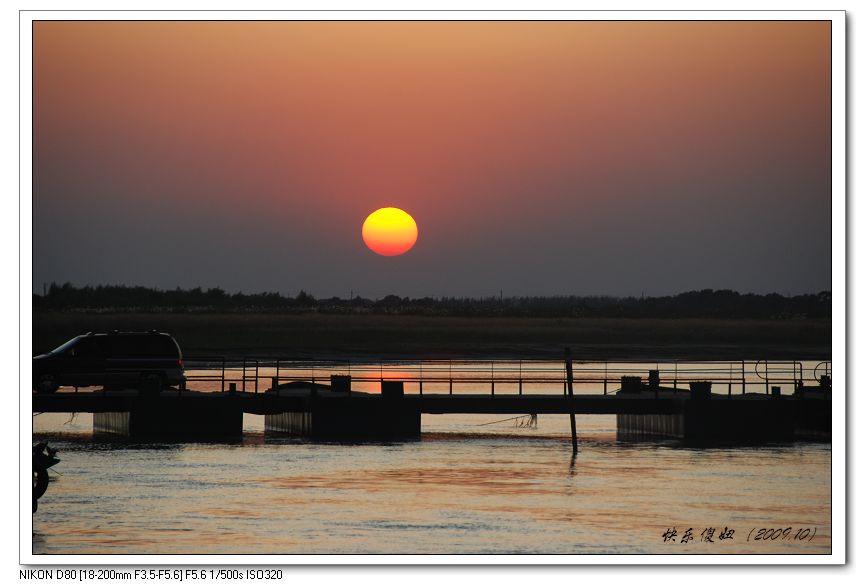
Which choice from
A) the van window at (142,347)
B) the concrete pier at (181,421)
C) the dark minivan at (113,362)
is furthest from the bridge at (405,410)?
the van window at (142,347)

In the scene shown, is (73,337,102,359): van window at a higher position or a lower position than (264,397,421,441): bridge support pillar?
higher

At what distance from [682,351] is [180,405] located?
104 metres

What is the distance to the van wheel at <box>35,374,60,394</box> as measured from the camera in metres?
44.1

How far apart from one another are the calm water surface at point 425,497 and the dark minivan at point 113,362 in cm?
235

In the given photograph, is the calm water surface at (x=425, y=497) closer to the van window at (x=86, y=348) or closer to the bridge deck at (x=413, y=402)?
the bridge deck at (x=413, y=402)

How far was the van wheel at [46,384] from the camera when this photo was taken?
145 feet

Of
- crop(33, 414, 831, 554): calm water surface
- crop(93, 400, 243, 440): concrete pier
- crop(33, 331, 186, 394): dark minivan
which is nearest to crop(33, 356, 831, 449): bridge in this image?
crop(93, 400, 243, 440): concrete pier

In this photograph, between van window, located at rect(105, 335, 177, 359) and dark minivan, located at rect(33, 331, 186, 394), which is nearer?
dark minivan, located at rect(33, 331, 186, 394)

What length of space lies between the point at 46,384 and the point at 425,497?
16.4 meters

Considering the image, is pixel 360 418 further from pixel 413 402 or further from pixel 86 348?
pixel 86 348

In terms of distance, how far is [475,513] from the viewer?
3141 cm

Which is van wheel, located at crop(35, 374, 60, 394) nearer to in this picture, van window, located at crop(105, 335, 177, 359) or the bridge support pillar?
van window, located at crop(105, 335, 177, 359)
